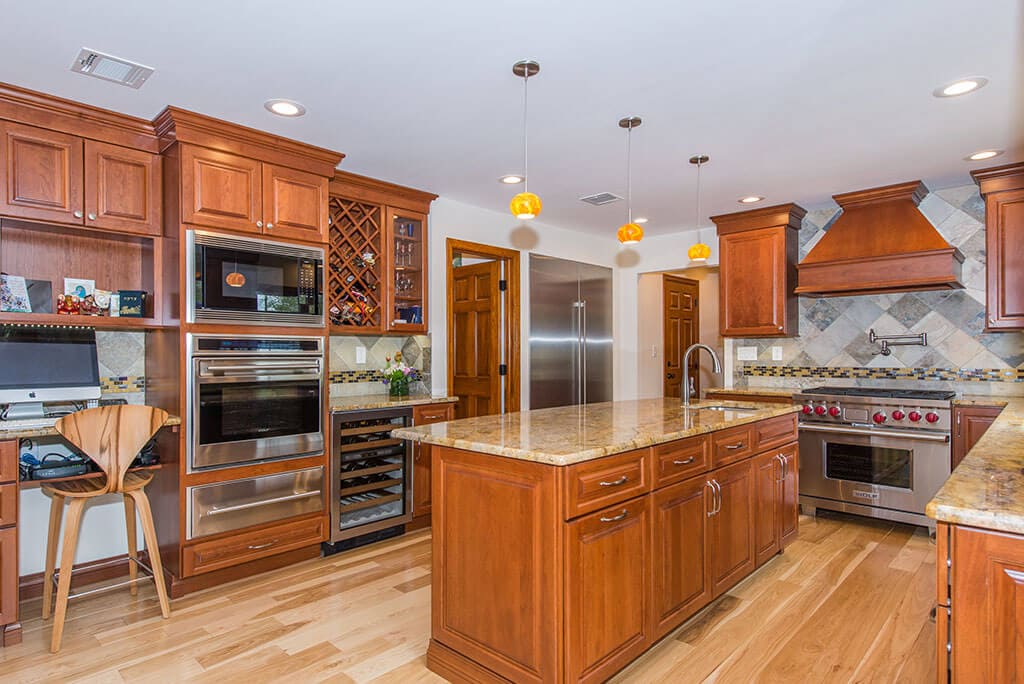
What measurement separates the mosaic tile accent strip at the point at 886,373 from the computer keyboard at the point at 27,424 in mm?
5093

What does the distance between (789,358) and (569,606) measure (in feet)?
13.2

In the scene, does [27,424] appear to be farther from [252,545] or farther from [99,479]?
[252,545]

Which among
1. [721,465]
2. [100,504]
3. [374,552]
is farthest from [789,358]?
[100,504]

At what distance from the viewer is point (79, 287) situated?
3090 mm

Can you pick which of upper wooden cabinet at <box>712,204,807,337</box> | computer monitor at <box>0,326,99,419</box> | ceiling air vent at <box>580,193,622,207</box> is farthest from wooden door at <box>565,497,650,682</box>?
upper wooden cabinet at <box>712,204,807,337</box>

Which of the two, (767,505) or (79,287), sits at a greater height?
(79,287)

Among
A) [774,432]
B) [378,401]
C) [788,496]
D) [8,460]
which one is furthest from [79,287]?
[788,496]

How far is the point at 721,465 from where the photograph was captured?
2.73m

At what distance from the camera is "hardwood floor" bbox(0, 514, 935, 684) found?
227 centimetres

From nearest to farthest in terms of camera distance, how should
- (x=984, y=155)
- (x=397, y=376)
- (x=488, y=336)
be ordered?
1. (x=984, y=155)
2. (x=397, y=376)
3. (x=488, y=336)

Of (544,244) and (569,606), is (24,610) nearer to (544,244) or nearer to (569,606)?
(569,606)

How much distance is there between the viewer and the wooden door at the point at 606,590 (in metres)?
1.91

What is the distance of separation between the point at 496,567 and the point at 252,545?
5.95 feet

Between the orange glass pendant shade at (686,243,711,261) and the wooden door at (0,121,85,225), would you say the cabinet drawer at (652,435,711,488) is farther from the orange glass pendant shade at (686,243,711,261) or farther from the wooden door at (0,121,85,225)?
the wooden door at (0,121,85,225)
